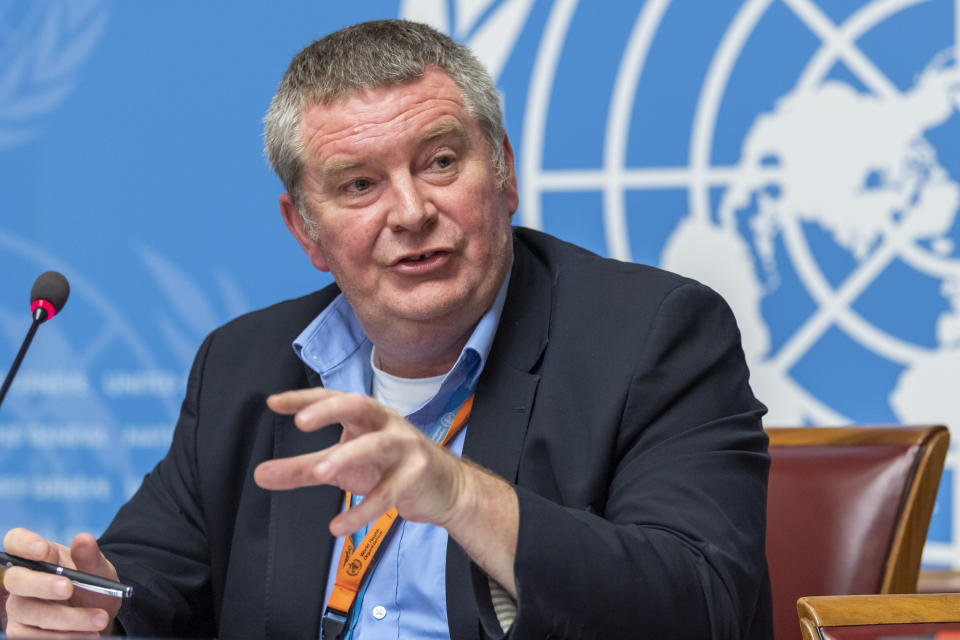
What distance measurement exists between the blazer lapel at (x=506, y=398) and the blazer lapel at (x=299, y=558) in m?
0.25

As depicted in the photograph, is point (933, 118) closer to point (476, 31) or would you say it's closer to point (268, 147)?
point (476, 31)

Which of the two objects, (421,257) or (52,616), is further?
(421,257)

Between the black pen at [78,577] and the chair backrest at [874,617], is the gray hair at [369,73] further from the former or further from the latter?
the chair backrest at [874,617]

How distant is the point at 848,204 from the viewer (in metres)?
2.62

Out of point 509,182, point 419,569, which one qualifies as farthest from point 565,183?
point 419,569

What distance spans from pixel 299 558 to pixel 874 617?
93cm

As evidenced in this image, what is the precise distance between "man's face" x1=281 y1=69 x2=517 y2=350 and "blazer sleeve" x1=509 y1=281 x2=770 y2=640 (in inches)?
12.0

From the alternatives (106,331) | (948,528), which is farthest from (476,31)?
(948,528)

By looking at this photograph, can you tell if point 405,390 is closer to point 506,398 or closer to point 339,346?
point 339,346

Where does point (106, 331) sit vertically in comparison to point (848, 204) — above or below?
below

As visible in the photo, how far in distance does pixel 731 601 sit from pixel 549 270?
2.41 feet

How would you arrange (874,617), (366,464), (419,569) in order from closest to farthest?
(366,464) → (874,617) → (419,569)

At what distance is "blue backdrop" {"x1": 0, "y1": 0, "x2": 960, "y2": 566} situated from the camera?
259cm

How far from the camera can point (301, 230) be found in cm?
197
